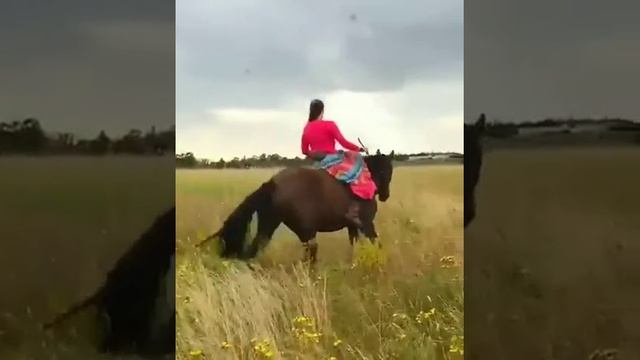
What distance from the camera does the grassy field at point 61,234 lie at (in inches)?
143

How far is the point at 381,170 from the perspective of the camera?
12.6ft

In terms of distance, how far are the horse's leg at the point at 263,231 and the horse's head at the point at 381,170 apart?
19.8 inches

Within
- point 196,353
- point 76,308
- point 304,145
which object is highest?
point 304,145

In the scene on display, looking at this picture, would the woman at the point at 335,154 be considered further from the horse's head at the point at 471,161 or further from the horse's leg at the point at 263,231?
the horse's head at the point at 471,161

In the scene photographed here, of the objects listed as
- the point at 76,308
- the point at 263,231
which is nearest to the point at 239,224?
the point at 263,231

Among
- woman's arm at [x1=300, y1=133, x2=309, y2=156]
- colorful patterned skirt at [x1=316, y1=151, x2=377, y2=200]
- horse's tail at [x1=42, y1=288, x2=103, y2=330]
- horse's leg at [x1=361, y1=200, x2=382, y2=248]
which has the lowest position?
horse's tail at [x1=42, y1=288, x2=103, y2=330]

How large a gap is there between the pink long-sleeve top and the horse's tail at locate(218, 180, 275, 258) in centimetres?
25

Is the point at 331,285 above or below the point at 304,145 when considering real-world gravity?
below

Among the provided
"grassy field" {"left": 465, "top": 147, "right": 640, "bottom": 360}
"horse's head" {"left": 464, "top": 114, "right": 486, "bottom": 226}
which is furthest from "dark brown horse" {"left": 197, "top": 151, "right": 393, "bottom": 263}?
"grassy field" {"left": 465, "top": 147, "right": 640, "bottom": 360}

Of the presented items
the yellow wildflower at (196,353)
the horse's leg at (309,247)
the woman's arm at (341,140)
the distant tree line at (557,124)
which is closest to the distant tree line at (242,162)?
the woman's arm at (341,140)

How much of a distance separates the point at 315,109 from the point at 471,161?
77cm

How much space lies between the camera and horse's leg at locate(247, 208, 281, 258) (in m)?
3.85

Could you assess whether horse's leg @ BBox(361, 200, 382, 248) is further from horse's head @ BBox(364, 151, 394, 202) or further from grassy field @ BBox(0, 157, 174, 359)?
grassy field @ BBox(0, 157, 174, 359)

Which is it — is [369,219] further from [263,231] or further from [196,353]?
[196,353]
